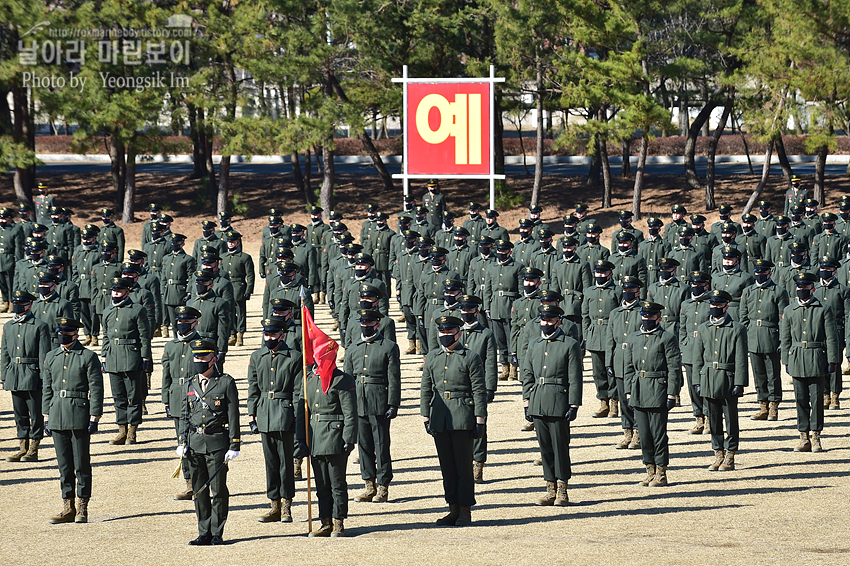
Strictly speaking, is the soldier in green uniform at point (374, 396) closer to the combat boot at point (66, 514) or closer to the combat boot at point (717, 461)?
the combat boot at point (66, 514)

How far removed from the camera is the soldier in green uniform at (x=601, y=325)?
15.9m

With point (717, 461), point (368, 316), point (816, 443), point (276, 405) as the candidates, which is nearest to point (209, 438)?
Answer: point (276, 405)

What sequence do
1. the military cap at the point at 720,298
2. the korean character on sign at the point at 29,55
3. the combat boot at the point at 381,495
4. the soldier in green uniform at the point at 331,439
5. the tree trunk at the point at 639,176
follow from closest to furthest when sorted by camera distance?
the soldier in green uniform at the point at 331,439
the combat boot at the point at 381,495
the military cap at the point at 720,298
the tree trunk at the point at 639,176
the korean character on sign at the point at 29,55

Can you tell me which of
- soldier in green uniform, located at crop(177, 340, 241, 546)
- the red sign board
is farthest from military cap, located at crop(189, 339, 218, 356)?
the red sign board

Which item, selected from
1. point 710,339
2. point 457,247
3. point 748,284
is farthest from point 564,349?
point 457,247

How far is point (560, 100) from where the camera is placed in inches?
1473

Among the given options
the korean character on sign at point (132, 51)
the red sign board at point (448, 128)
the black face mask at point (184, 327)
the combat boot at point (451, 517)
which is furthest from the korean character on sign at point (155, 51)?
the combat boot at point (451, 517)

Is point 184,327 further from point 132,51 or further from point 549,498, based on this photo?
point 132,51

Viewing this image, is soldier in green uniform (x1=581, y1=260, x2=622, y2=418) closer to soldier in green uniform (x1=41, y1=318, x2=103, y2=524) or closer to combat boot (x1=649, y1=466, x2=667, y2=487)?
combat boot (x1=649, y1=466, x2=667, y2=487)

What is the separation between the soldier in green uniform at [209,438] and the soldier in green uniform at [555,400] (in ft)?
10.2

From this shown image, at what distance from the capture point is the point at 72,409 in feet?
38.7

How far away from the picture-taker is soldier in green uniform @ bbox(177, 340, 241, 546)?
1065 centimetres

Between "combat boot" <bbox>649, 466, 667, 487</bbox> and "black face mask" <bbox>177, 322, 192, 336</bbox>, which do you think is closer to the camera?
"combat boot" <bbox>649, 466, 667, 487</bbox>

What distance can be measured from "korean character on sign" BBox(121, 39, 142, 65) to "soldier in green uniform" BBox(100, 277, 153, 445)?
80.5 feet
